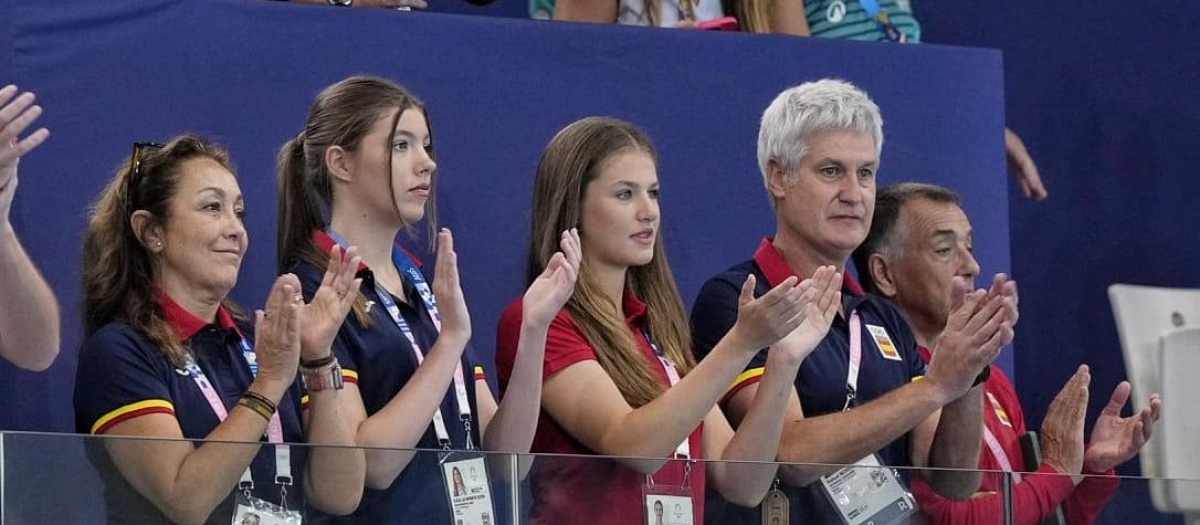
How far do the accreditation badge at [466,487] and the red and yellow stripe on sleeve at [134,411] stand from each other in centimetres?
52

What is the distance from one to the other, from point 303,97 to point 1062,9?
9.05 feet

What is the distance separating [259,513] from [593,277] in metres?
1.04

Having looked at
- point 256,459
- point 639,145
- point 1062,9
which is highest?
point 1062,9

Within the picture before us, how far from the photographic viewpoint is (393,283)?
3.35 metres

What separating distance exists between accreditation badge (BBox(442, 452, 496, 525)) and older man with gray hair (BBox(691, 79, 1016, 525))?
2.72ft

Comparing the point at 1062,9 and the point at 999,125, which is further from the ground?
the point at 1062,9

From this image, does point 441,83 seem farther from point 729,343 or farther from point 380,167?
point 729,343

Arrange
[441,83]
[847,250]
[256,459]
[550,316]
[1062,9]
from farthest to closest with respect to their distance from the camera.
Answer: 1. [1062,9]
2. [441,83]
3. [847,250]
4. [550,316]
5. [256,459]

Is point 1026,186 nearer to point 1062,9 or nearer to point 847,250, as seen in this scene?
point 1062,9

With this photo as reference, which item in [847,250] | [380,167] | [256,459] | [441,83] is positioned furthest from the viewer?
[441,83]

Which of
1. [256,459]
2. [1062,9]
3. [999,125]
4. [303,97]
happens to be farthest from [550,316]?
[1062,9]

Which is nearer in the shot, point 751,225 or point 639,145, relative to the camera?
point 639,145

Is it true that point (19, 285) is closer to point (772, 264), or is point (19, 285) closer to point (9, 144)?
point (9, 144)

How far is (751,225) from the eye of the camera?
429 centimetres
